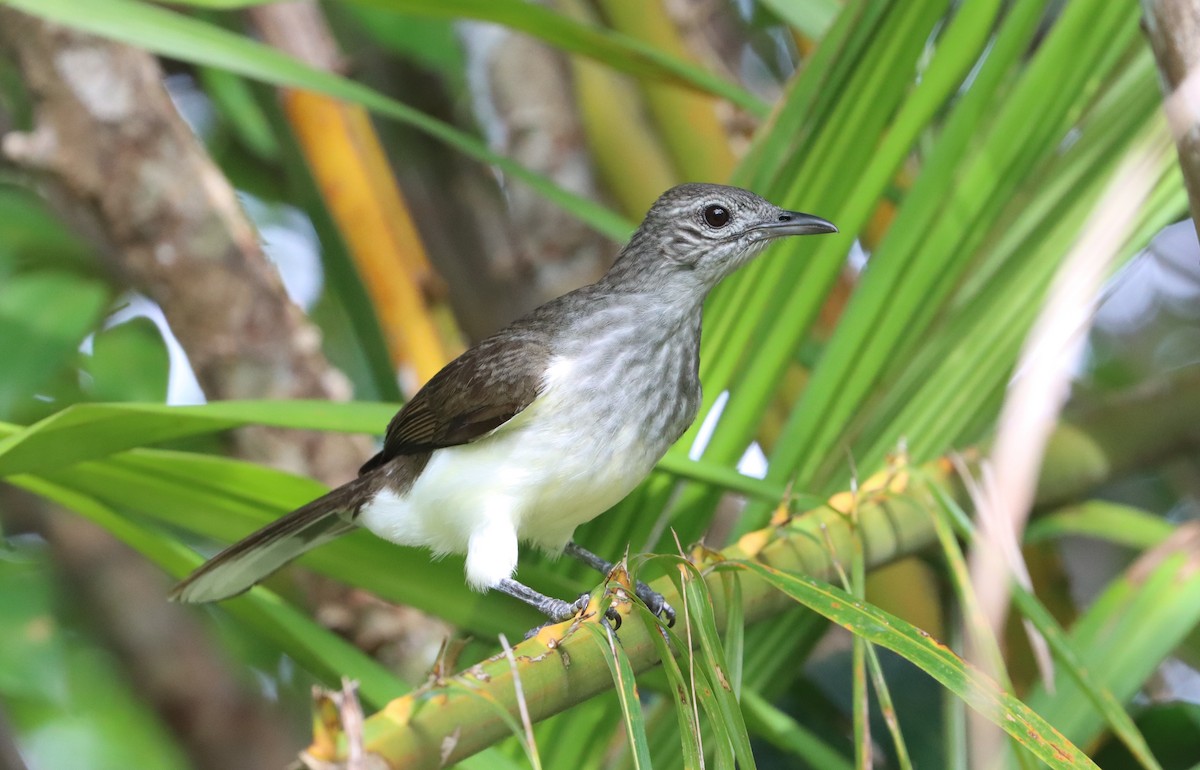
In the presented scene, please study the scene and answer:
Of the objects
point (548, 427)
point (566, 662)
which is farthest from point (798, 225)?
point (566, 662)

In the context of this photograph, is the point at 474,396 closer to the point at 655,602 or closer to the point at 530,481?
the point at 530,481

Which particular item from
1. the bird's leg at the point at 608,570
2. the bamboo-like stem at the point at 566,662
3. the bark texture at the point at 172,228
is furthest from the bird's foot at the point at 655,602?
the bark texture at the point at 172,228

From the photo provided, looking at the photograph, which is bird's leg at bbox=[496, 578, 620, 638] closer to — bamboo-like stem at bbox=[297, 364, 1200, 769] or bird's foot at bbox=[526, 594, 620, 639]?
bird's foot at bbox=[526, 594, 620, 639]

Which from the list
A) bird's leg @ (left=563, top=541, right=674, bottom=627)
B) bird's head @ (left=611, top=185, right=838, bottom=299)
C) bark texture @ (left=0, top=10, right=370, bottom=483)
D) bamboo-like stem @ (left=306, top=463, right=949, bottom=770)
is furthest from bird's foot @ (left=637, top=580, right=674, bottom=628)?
bark texture @ (left=0, top=10, right=370, bottom=483)

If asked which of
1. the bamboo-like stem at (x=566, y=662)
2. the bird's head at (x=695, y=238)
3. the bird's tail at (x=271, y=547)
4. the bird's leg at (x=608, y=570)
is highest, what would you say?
the bird's head at (x=695, y=238)

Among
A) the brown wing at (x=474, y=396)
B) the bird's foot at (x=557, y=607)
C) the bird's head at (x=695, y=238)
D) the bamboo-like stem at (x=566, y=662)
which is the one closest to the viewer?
the bamboo-like stem at (x=566, y=662)

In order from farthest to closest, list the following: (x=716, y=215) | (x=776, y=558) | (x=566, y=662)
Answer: (x=716, y=215) < (x=776, y=558) < (x=566, y=662)

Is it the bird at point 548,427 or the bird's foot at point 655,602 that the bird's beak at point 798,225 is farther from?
the bird's foot at point 655,602
